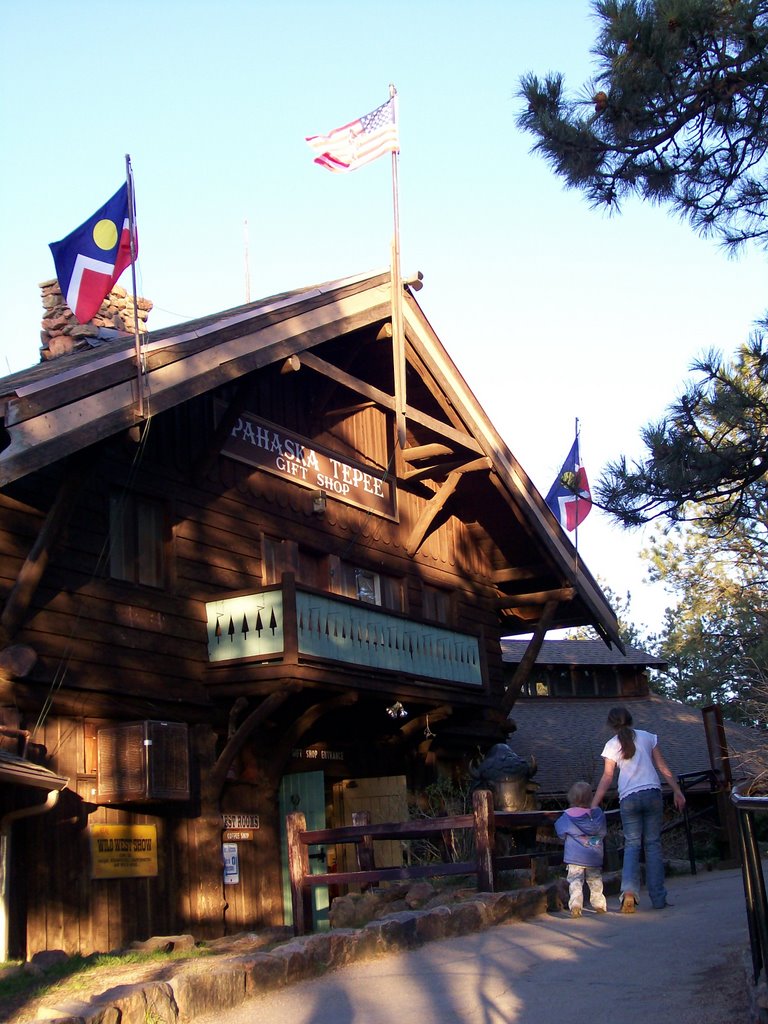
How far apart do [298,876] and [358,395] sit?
10024 mm

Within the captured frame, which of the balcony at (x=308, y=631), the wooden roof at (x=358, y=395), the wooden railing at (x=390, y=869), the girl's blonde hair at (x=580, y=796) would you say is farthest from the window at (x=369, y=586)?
the girl's blonde hair at (x=580, y=796)

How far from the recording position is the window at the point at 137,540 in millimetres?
15188

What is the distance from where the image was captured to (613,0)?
31.6ft

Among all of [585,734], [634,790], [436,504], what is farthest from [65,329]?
[585,734]

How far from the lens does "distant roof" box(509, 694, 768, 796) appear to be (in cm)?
2881

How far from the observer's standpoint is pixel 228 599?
53.1 ft

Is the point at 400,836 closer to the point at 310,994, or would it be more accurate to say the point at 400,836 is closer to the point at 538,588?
the point at 310,994

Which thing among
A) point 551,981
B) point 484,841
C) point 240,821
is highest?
point 240,821

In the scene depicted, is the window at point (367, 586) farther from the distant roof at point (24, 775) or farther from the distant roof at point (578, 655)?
the distant roof at point (578, 655)

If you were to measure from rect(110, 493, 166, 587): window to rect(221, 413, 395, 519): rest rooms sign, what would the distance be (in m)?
1.60

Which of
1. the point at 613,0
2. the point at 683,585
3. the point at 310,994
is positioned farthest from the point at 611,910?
the point at 683,585

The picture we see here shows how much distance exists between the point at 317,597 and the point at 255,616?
911mm

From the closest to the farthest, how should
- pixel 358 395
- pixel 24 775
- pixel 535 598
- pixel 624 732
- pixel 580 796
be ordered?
pixel 624 732
pixel 580 796
pixel 24 775
pixel 358 395
pixel 535 598

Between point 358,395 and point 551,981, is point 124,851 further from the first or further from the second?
point 358,395
